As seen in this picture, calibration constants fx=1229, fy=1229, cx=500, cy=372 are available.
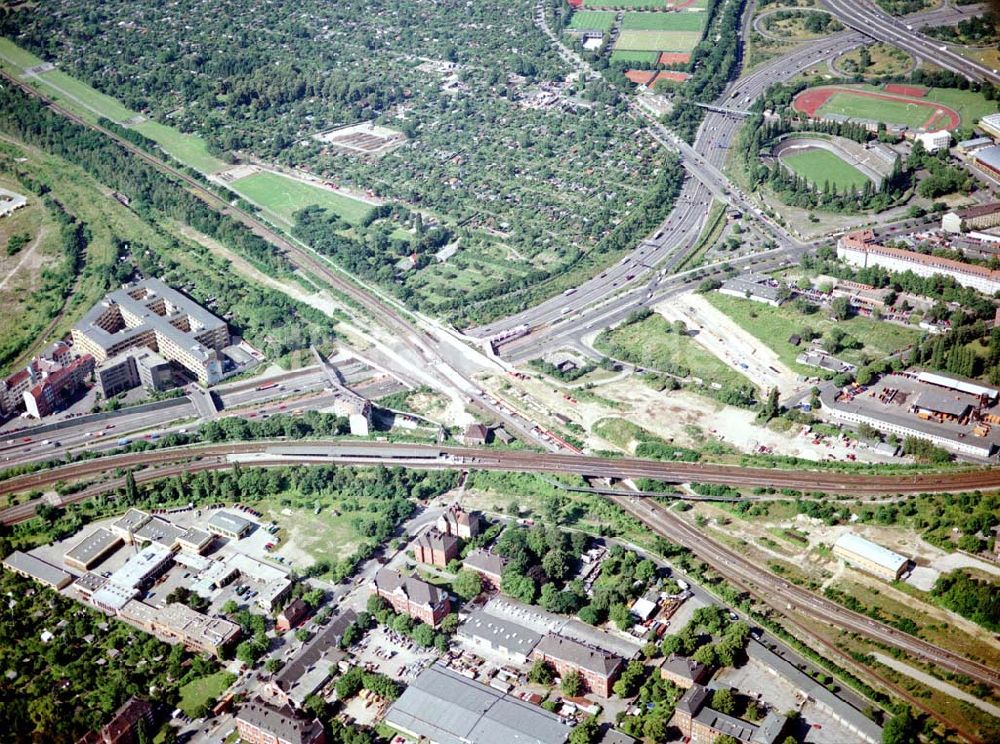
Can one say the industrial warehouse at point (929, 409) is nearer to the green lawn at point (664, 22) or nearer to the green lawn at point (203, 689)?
the green lawn at point (203, 689)

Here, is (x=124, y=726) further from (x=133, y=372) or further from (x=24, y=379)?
(x=24, y=379)

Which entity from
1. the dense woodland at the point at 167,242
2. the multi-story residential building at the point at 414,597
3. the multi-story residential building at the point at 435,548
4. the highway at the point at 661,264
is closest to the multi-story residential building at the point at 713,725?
the multi-story residential building at the point at 414,597

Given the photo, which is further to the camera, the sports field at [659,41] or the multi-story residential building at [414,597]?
the sports field at [659,41]

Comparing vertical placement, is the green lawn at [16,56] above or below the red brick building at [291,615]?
above

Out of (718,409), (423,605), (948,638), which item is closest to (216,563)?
(423,605)

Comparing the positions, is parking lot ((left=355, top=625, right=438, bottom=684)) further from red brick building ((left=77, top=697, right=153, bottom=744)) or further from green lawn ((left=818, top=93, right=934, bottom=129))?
green lawn ((left=818, top=93, right=934, bottom=129))
